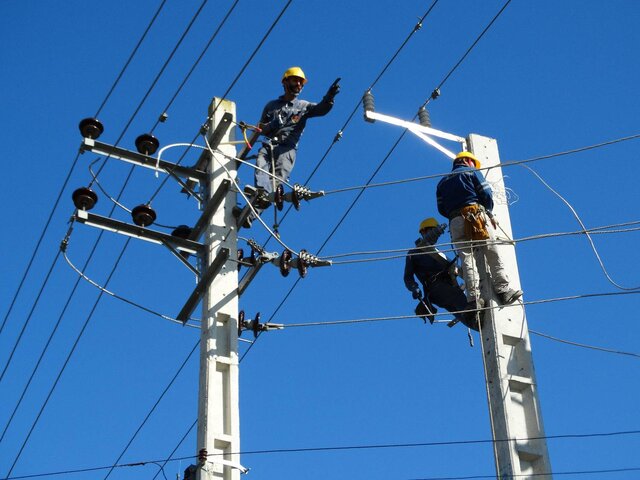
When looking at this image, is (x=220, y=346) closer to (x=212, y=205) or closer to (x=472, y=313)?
(x=212, y=205)

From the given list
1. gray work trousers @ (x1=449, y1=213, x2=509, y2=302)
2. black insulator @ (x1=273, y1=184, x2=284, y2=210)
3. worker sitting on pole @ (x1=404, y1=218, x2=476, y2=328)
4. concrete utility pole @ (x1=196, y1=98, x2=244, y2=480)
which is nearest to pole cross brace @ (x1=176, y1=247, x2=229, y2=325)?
concrete utility pole @ (x1=196, y1=98, x2=244, y2=480)

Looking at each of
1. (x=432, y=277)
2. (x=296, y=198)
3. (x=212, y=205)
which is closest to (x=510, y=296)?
(x=432, y=277)

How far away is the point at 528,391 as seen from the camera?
961cm

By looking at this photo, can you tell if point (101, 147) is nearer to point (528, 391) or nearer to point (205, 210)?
point (205, 210)

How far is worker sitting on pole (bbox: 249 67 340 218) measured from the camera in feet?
41.1

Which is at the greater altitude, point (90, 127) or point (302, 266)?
point (90, 127)

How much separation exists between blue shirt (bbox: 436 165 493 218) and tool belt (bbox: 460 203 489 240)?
111 millimetres

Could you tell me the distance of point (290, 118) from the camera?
13.0 metres

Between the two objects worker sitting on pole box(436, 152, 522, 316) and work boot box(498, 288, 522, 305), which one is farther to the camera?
worker sitting on pole box(436, 152, 522, 316)

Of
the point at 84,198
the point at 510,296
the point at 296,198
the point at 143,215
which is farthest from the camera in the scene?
the point at 143,215

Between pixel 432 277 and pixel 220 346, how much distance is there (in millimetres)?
2263

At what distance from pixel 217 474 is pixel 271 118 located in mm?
4244

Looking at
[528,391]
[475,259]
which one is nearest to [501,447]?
[528,391]

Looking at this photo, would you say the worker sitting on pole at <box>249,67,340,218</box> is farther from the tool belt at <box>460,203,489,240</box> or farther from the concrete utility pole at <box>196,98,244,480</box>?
the tool belt at <box>460,203,489,240</box>
